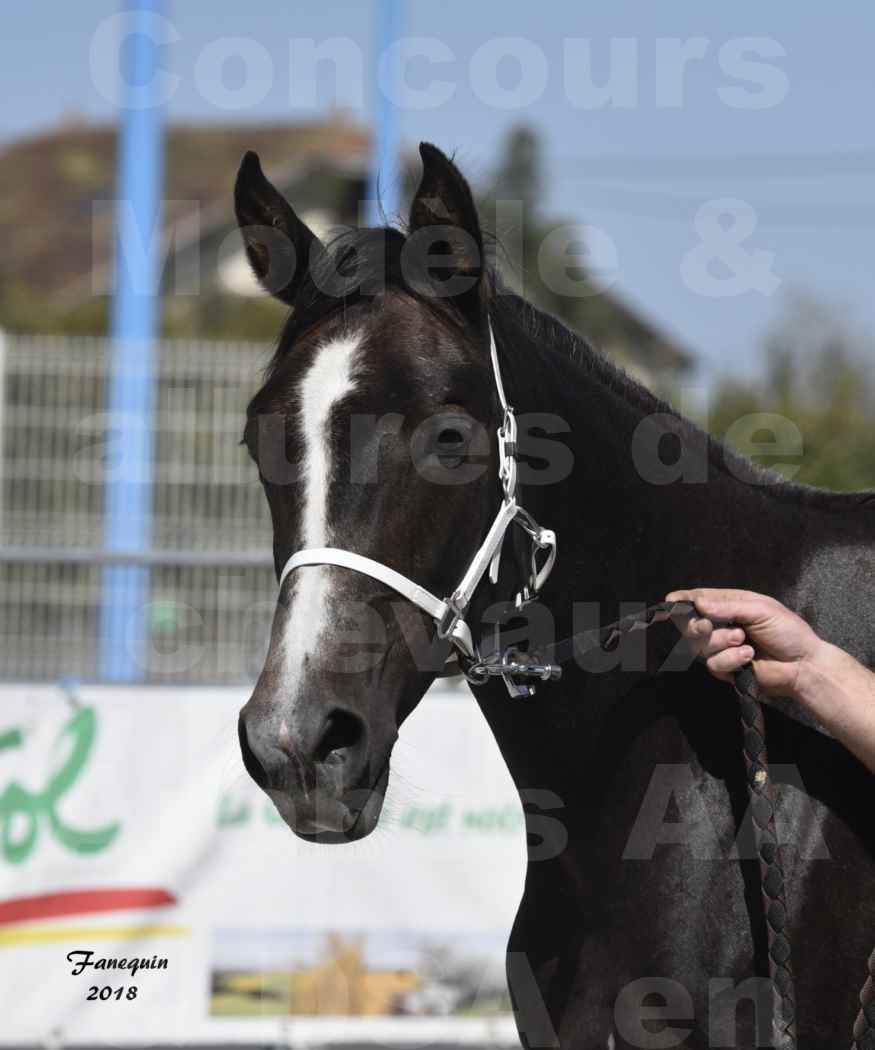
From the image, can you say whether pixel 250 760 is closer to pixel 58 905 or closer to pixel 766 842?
pixel 766 842

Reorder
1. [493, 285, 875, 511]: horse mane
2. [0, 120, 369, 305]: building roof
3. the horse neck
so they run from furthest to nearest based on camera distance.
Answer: [0, 120, 369, 305]: building roof → [493, 285, 875, 511]: horse mane → the horse neck

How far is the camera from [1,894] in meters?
5.29

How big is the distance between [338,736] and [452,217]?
941 millimetres

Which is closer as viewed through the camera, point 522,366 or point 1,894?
point 522,366

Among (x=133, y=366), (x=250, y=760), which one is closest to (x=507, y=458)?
(x=250, y=760)

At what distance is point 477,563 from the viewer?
240 centimetres

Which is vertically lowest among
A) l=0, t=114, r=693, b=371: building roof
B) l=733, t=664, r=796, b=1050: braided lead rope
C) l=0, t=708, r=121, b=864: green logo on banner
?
l=0, t=708, r=121, b=864: green logo on banner

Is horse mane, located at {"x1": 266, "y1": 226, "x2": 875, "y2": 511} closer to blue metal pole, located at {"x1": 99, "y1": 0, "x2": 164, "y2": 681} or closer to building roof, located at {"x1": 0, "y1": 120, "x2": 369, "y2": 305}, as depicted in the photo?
blue metal pole, located at {"x1": 99, "y1": 0, "x2": 164, "y2": 681}

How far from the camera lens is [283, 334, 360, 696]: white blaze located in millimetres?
2160

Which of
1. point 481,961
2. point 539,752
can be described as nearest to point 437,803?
point 481,961

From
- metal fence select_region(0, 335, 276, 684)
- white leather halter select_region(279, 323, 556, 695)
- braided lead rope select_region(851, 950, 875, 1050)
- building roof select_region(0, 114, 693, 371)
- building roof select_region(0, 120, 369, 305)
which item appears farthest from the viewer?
building roof select_region(0, 120, 369, 305)

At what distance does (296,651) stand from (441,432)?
0.47 m

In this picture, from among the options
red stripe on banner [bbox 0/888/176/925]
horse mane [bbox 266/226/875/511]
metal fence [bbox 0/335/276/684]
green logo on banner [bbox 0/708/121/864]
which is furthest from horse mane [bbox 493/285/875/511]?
metal fence [bbox 0/335/276/684]

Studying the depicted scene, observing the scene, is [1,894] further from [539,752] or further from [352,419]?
[352,419]
